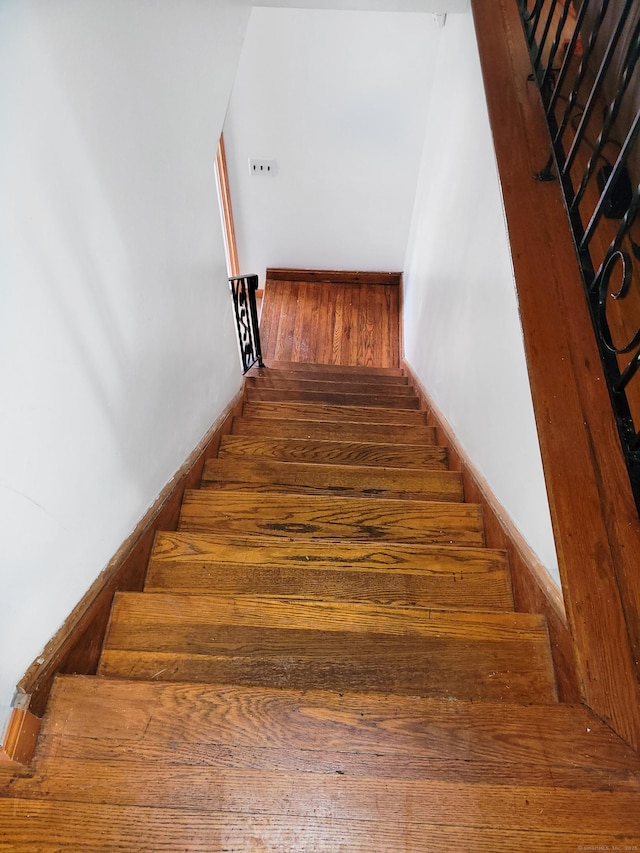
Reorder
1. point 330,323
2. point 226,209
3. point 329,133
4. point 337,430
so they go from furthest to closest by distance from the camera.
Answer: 1. point 330,323
2. point 226,209
3. point 329,133
4. point 337,430

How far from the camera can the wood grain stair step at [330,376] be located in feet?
12.0

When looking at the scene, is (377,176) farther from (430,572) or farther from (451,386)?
(430,572)

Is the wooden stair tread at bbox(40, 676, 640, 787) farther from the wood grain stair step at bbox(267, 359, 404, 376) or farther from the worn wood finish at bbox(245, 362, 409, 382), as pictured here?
the wood grain stair step at bbox(267, 359, 404, 376)

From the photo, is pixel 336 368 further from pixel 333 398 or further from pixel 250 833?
pixel 250 833

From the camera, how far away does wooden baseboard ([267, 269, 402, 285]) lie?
17.2ft

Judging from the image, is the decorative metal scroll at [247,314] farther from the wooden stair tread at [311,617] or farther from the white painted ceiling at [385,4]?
the wooden stair tread at [311,617]

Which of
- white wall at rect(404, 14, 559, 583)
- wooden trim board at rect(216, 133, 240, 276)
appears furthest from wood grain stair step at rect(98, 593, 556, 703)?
wooden trim board at rect(216, 133, 240, 276)

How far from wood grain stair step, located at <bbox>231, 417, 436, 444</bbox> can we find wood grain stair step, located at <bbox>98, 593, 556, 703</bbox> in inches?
52.4

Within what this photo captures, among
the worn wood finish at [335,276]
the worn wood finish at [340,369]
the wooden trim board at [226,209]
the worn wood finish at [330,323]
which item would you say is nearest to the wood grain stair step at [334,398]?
the worn wood finish at [340,369]

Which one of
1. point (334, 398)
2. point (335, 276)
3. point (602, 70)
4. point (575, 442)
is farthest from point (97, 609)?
point (335, 276)

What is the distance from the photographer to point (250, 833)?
0.80 m

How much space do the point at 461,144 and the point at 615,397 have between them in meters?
1.82

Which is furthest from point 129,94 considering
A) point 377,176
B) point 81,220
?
point 377,176

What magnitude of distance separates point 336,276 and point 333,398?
247 cm
